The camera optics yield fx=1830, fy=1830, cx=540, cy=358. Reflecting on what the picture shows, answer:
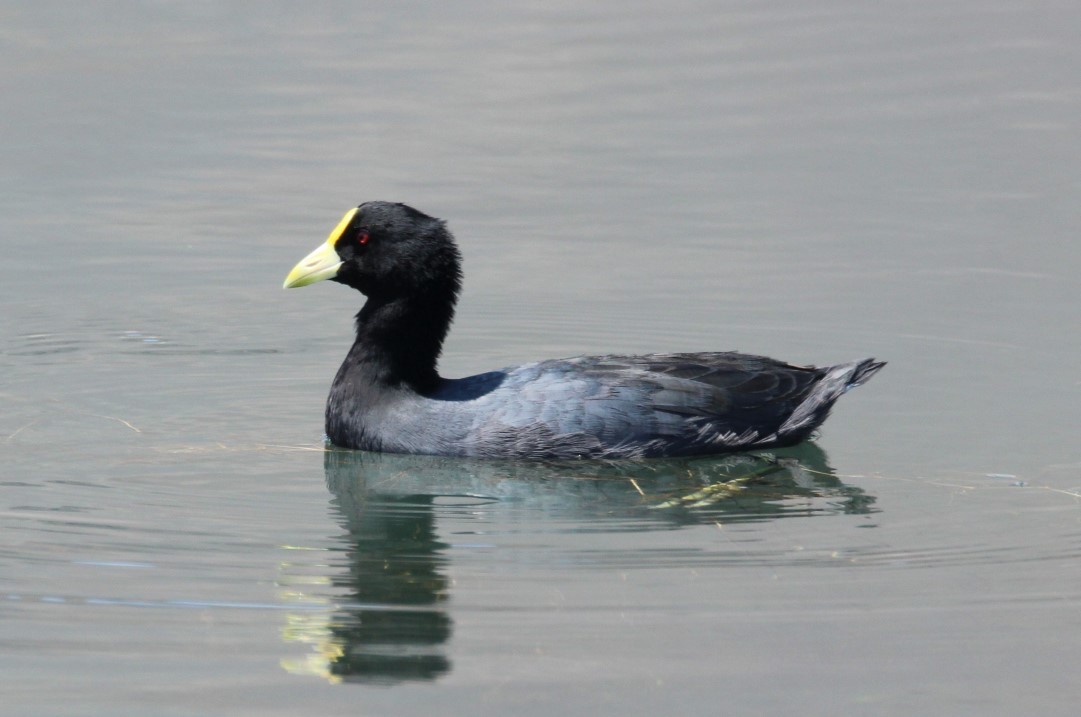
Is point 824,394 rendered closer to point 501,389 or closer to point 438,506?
point 501,389

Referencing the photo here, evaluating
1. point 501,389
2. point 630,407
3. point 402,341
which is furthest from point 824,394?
Answer: point 402,341

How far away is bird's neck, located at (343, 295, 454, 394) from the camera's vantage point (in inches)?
318

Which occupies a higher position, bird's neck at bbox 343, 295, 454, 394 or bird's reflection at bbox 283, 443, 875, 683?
bird's neck at bbox 343, 295, 454, 394

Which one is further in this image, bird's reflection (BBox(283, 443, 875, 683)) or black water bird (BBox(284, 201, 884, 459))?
black water bird (BBox(284, 201, 884, 459))

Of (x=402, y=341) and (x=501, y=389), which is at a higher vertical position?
(x=402, y=341)

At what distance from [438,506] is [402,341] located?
3.94ft

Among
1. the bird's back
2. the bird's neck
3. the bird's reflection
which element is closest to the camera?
the bird's reflection

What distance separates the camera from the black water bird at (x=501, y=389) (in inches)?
307

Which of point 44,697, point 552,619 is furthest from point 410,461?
point 44,697

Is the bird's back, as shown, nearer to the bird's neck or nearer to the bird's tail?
the bird's tail

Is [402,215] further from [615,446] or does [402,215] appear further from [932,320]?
[932,320]

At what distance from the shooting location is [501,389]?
26.1 ft

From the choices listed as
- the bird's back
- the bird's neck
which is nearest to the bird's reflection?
the bird's back

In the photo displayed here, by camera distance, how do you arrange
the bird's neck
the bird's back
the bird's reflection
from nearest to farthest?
the bird's reflection < the bird's back < the bird's neck
